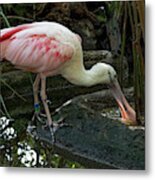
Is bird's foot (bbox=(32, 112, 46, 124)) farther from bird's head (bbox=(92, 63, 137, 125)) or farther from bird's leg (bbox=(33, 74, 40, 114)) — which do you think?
bird's head (bbox=(92, 63, 137, 125))

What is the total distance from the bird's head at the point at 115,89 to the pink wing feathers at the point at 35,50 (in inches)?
5.2

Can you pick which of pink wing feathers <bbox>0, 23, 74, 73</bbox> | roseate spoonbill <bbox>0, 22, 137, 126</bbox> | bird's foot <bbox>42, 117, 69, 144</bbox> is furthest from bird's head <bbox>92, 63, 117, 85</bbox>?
bird's foot <bbox>42, 117, 69, 144</bbox>

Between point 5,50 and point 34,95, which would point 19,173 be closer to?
point 34,95

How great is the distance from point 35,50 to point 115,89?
14.0 inches

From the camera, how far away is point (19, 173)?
1903mm

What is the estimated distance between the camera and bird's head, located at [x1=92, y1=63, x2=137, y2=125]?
1.80 m

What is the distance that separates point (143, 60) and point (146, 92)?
12cm

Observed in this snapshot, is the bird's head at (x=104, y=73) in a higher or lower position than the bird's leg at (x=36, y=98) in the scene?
higher

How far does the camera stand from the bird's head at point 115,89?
1.80 meters

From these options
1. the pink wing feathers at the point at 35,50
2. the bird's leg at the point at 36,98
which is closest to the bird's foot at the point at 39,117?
the bird's leg at the point at 36,98

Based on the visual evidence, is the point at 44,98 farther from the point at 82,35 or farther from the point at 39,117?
the point at 82,35

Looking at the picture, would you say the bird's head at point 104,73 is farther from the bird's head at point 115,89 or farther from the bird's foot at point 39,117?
the bird's foot at point 39,117

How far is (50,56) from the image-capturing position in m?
1.84

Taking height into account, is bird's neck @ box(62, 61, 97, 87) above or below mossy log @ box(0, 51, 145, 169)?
above
